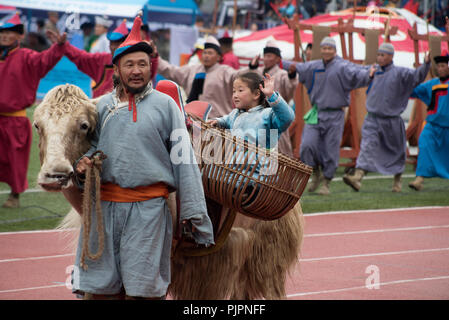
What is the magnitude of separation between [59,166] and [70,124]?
260 mm

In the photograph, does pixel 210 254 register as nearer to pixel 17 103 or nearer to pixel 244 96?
pixel 244 96

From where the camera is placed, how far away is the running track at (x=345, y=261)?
5652 millimetres

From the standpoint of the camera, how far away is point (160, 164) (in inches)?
147

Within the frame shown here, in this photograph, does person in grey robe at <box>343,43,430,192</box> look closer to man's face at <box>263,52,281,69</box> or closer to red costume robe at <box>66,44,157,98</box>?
man's face at <box>263,52,281,69</box>

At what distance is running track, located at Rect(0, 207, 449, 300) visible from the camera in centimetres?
565

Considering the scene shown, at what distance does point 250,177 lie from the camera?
13.2 feet

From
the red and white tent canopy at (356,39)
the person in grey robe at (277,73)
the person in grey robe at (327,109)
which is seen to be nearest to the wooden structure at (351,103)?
the person in grey robe at (327,109)

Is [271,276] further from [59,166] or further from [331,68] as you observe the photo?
[331,68]

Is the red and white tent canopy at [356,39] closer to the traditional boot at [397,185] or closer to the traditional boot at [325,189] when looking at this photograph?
the traditional boot at [397,185]

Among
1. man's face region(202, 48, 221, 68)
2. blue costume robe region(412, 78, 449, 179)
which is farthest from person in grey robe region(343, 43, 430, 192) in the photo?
man's face region(202, 48, 221, 68)

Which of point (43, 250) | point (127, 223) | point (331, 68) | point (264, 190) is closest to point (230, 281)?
point (264, 190)

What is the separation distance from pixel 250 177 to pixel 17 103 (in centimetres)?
547

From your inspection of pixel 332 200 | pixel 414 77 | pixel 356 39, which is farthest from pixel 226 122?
pixel 356 39

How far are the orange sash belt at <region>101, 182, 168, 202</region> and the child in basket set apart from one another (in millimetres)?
836
